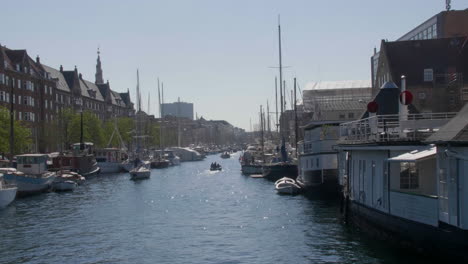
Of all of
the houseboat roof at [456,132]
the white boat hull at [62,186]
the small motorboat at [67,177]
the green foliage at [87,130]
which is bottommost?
the white boat hull at [62,186]

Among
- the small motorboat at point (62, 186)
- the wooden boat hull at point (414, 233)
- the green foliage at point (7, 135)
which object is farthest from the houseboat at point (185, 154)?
the wooden boat hull at point (414, 233)

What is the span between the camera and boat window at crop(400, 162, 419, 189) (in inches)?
1083

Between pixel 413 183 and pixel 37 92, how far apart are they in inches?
4063

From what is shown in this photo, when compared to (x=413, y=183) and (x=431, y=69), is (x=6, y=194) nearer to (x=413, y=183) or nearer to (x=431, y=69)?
(x=413, y=183)

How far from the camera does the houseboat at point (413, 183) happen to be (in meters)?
20.4

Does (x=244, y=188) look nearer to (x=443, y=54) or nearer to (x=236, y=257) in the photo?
(x=443, y=54)

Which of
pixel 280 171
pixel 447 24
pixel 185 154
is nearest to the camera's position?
pixel 280 171

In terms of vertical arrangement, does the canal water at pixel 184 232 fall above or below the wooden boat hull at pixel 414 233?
below

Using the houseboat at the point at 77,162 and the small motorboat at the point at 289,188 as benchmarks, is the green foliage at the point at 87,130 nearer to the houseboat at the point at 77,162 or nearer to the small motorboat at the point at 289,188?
the houseboat at the point at 77,162

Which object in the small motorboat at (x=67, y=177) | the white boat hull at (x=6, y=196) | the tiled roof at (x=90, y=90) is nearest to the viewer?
the white boat hull at (x=6, y=196)

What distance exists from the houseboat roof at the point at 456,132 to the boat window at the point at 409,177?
5778mm

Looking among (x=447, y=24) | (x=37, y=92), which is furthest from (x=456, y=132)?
(x=37, y=92)

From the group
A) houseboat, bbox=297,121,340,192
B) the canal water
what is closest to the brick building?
houseboat, bbox=297,121,340,192

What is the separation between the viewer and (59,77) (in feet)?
456
